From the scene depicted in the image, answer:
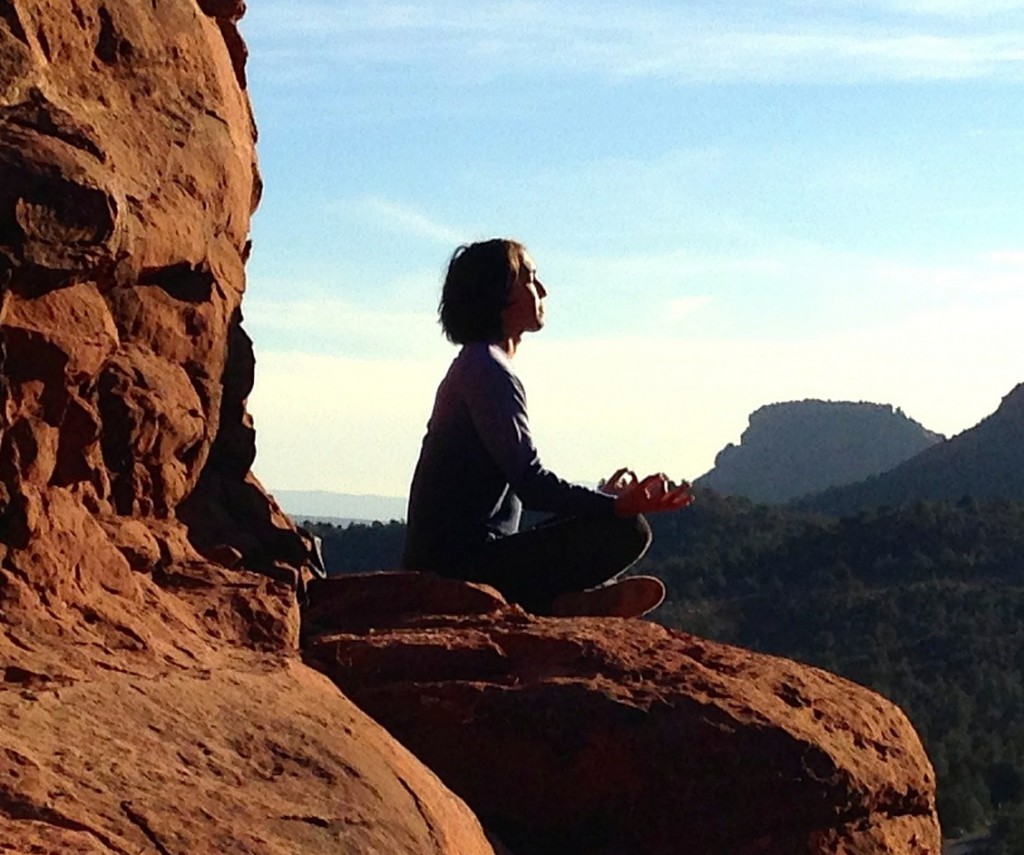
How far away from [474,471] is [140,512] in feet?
5.39

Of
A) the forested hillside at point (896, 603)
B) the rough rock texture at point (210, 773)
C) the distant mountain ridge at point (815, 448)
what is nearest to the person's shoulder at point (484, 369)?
the rough rock texture at point (210, 773)

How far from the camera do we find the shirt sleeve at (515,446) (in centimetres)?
659

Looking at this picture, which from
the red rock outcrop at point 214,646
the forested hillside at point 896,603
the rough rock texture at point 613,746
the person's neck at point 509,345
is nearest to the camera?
the red rock outcrop at point 214,646

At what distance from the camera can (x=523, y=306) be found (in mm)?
7211

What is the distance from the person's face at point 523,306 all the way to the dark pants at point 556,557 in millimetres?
812

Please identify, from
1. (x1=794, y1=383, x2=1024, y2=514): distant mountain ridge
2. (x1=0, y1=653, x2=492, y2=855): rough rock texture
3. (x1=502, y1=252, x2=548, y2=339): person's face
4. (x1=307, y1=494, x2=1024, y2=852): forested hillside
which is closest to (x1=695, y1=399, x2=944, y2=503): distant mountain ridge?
(x1=794, y1=383, x2=1024, y2=514): distant mountain ridge

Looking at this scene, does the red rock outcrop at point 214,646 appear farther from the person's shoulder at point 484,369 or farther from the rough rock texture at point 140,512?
the person's shoulder at point 484,369

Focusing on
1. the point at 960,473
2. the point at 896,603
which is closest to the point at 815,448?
the point at 960,473

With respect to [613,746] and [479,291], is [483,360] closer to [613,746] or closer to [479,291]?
[479,291]

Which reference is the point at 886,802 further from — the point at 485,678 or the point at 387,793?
the point at 387,793

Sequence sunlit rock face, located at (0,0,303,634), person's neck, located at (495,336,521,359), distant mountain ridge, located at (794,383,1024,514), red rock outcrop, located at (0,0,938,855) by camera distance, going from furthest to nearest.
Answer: distant mountain ridge, located at (794,383,1024,514), person's neck, located at (495,336,521,359), sunlit rock face, located at (0,0,303,634), red rock outcrop, located at (0,0,938,855)

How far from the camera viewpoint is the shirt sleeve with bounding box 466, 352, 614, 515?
659cm

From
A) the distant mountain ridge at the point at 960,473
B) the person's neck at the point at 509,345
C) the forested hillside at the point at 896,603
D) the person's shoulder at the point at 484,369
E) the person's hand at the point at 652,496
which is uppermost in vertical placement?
the distant mountain ridge at the point at 960,473

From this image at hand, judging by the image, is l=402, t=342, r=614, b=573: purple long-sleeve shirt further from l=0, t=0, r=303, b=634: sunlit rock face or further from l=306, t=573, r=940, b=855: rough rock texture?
l=306, t=573, r=940, b=855: rough rock texture
